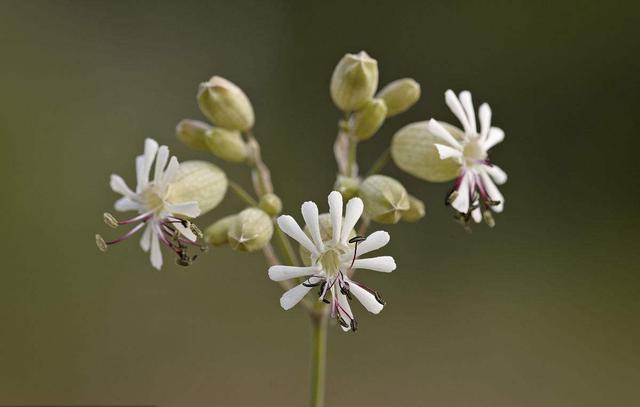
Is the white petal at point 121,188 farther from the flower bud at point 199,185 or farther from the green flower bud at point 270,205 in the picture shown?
the green flower bud at point 270,205

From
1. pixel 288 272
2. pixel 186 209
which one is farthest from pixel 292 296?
pixel 186 209

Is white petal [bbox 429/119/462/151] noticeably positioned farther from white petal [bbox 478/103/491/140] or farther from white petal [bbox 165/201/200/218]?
white petal [bbox 165/201/200/218]

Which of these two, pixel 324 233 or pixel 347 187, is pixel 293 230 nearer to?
pixel 324 233

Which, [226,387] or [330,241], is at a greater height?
[226,387]

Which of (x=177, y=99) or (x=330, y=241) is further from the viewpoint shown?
(x=177, y=99)

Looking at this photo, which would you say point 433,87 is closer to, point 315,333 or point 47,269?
point 47,269

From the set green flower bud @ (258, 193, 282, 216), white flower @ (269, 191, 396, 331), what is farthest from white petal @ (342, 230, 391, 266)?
green flower bud @ (258, 193, 282, 216)

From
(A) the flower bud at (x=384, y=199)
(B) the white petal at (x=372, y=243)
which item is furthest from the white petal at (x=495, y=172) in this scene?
(B) the white petal at (x=372, y=243)

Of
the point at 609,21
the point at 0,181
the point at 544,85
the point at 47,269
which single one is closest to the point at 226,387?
the point at 47,269
